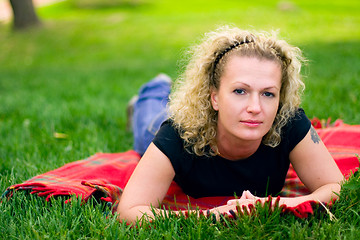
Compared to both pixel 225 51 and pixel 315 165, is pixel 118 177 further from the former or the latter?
pixel 315 165

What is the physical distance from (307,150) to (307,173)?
13 centimetres

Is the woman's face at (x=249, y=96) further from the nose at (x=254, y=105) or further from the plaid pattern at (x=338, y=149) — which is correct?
the plaid pattern at (x=338, y=149)

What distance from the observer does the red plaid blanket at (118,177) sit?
2.43 metres

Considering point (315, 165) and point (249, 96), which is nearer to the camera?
point (249, 96)

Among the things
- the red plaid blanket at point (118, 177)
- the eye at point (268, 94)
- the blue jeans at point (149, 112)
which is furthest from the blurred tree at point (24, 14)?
the eye at point (268, 94)

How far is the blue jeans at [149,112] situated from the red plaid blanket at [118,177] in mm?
166

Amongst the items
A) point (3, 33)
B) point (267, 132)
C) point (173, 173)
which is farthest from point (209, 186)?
point (3, 33)

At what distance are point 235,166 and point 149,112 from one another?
155cm

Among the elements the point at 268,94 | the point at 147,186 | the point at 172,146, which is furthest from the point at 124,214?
the point at 268,94

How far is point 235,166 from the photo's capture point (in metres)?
→ 2.40

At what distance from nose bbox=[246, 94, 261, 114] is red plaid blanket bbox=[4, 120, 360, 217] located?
52cm

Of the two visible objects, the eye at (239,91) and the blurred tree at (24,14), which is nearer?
the eye at (239,91)

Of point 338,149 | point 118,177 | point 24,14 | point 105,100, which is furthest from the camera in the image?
point 24,14

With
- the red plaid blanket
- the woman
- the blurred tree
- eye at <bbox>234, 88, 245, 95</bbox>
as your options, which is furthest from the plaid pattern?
the blurred tree
